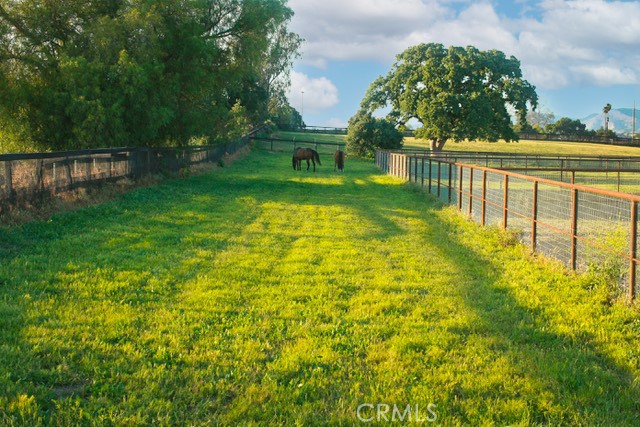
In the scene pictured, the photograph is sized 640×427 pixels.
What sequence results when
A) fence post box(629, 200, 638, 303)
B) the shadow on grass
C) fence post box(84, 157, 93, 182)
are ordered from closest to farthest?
the shadow on grass, fence post box(629, 200, 638, 303), fence post box(84, 157, 93, 182)

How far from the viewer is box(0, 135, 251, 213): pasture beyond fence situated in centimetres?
1098

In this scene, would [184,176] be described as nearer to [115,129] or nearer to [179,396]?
[115,129]

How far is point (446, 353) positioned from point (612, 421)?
55.7 inches


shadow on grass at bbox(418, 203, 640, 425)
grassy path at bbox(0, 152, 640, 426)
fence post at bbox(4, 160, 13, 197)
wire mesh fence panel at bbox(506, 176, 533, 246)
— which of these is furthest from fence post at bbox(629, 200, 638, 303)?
fence post at bbox(4, 160, 13, 197)

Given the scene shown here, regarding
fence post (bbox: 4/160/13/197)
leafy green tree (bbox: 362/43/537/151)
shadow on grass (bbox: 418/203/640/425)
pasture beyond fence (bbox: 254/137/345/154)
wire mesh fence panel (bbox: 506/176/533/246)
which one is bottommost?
shadow on grass (bbox: 418/203/640/425)

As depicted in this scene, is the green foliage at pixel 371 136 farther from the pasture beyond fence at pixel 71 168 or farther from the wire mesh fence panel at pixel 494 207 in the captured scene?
the pasture beyond fence at pixel 71 168

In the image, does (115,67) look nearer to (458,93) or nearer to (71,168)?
(71,168)

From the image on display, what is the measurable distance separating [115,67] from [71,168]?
5.84 m

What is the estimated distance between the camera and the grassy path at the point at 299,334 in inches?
151

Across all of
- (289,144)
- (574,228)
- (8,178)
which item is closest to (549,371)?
(574,228)

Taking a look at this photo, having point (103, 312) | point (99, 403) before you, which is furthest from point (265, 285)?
point (99, 403)

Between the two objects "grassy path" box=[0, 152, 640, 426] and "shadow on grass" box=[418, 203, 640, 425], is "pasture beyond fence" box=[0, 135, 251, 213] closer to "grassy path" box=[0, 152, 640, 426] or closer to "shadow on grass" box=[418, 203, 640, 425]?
"grassy path" box=[0, 152, 640, 426]

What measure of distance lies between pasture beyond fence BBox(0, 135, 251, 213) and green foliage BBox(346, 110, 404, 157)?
1225 inches

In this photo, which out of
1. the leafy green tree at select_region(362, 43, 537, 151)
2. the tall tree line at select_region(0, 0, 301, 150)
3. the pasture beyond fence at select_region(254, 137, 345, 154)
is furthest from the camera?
the pasture beyond fence at select_region(254, 137, 345, 154)
